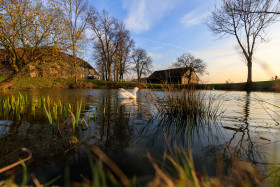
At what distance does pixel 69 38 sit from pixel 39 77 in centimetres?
293

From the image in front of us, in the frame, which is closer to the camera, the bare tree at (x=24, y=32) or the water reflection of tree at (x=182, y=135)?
the water reflection of tree at (x=182, y=135)

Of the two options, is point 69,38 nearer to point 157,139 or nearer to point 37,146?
point 37,146

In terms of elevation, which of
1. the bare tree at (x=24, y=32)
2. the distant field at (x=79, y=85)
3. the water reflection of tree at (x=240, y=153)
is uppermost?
the bare tree at (x=24, y=32)

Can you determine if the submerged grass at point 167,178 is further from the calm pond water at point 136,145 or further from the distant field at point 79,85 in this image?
the distant field at point 79,85

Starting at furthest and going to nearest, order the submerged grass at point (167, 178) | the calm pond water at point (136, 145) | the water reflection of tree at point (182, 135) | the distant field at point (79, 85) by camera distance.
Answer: the distant field at point (79, 85) < the water reflection of tree at point (182, 135) < the calm pond water at point (136, 145) < the submerged grass at point (167, 178)

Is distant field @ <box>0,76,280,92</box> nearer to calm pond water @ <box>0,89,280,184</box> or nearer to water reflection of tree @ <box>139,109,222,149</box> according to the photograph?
calm pond water @ <box>0,89,280,184</box>

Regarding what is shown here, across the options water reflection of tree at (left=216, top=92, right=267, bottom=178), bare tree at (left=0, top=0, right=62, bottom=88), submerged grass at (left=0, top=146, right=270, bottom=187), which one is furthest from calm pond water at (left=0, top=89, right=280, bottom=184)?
bare tree at (left=0, top=0, right=62, bottom=88)

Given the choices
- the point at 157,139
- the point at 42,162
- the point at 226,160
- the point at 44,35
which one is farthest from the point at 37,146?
the point at 44,35

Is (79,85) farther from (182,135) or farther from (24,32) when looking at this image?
(182,135)

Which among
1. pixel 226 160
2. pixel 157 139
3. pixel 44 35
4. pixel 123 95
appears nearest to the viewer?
pixel 226 160

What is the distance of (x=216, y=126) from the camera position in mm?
3705

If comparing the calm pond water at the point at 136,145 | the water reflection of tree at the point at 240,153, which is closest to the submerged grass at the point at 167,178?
the water reflection of tree at the point at 240,153

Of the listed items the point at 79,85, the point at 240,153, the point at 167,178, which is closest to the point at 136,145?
the point at 240,153

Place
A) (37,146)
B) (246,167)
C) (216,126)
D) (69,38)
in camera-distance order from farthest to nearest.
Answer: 1. (69,38)
2. (216,126)
3. (37,146)
4. (246,167)
